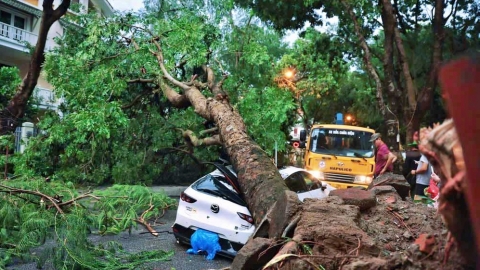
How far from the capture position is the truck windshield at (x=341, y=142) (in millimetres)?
11641

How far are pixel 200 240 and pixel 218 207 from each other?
1.71 feet

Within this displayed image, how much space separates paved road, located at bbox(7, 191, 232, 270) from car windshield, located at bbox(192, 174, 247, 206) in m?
0.83

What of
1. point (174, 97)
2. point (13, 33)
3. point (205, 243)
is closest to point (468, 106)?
point (205, 243)

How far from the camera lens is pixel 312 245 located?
146 inches

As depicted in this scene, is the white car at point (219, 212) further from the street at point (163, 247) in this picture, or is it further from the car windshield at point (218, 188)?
the street at point (163, 247)

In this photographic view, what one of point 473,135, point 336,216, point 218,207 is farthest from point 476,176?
point 218,207

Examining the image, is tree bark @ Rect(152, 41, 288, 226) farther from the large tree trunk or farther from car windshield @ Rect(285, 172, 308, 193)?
the large tree trunk

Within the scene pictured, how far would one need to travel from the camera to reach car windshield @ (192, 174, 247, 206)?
625 centimetres

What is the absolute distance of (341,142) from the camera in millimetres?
11797

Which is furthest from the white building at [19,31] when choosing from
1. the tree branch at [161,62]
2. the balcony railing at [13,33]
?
the tree branch at [161,62]

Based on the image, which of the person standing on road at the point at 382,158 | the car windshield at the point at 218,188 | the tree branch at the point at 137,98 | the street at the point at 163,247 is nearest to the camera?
the street at the point at 163,247

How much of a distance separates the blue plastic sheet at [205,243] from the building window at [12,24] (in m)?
19.8

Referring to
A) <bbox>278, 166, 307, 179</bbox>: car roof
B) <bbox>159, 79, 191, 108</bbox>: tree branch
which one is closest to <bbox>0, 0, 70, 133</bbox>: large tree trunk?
<bbox>159, 79, 191, 108</bbox>: tree branch

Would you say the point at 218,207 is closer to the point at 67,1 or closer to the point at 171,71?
the point at 171,71
